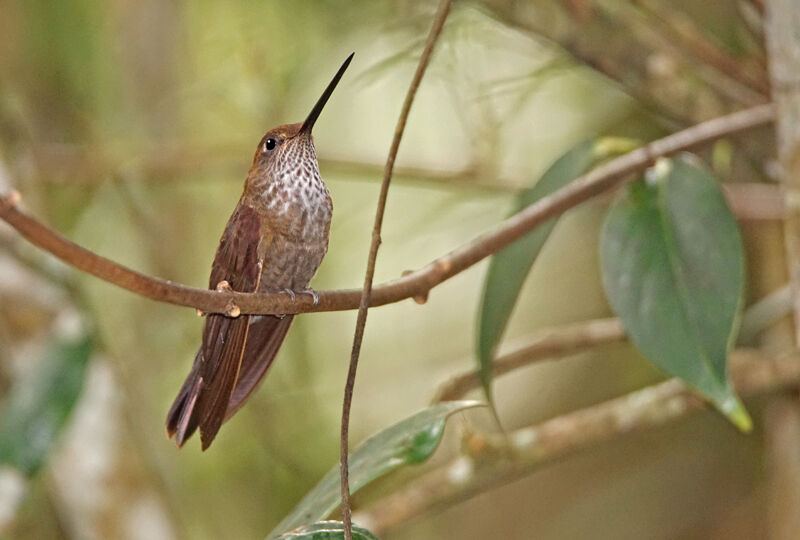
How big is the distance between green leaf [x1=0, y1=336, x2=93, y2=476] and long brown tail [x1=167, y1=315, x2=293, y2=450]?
2.57 ft

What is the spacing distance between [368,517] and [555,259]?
171 centimetres

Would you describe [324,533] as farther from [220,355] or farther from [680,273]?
[680,273]

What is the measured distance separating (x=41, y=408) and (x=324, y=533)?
1258 mm

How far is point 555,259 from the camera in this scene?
3.54 meters

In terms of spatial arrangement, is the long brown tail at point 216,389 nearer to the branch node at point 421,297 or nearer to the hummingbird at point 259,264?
the hummingbird at point 259,264

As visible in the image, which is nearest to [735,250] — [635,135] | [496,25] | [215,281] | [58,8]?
[215,281]

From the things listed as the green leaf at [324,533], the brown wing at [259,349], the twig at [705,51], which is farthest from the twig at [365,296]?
the twig at [705,51]

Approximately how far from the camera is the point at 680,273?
1.61 metres

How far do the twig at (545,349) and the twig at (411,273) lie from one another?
18.1 inches

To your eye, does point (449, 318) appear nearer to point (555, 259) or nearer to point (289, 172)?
point (555, 259)

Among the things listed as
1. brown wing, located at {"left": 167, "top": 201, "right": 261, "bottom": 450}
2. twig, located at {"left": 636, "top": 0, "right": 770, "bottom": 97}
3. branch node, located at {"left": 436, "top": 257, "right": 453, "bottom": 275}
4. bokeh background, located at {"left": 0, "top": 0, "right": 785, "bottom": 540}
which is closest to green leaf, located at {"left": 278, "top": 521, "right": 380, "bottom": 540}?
brown wing, located at {"left": 167, "top": 201, "right": 261, "bottom": 450}

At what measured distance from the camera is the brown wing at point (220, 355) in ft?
3.81

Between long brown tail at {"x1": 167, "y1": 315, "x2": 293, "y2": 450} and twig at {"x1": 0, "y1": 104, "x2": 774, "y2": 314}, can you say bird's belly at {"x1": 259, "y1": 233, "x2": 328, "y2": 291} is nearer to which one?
long brown tail at {"x1": 167, "y1": 315, "x2": 293, "y2": 450}

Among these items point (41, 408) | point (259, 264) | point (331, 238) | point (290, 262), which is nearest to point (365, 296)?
point (259, 264)
